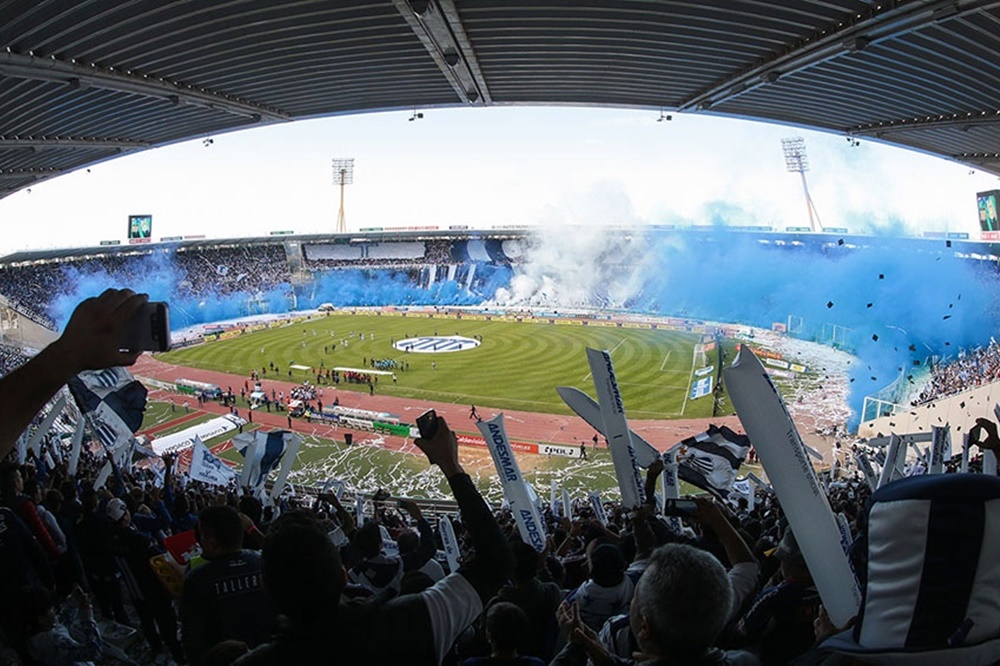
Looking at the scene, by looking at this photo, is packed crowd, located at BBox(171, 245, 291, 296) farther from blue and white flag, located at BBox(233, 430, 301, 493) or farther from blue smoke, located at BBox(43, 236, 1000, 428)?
blue and white flag, located at BBox(233, 430, 301, 493)

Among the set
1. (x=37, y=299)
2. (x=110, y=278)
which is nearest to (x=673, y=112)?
(x=37, y=299)

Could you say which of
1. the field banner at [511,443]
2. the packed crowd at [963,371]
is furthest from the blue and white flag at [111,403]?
the packed crowd at [963,371]

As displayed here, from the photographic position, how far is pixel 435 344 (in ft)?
134

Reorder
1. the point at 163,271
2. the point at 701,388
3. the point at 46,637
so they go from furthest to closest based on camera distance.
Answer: the point at 163,271 → the point at 701,388 → the point at 46,637

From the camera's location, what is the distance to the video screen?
56.5 m

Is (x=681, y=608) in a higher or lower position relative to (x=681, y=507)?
higher

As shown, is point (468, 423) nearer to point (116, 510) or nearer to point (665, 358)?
point (665, 358)

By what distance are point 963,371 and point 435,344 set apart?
88.5ft

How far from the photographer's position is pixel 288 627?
165 cm

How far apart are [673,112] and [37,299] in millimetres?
47059

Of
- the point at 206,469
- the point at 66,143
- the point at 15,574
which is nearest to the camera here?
the point at 15,574

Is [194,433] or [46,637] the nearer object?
[46,637]

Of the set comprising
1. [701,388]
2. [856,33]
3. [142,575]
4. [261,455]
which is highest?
[856,33]

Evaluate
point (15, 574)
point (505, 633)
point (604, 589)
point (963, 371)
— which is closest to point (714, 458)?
point (604, 589)
